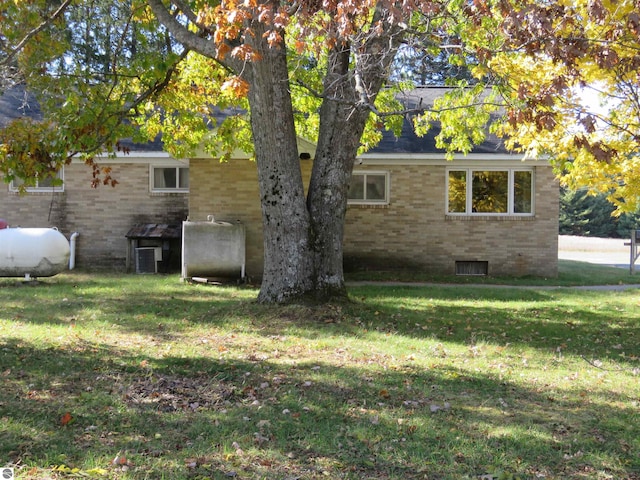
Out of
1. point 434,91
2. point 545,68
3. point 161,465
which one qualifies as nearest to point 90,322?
point 161,465

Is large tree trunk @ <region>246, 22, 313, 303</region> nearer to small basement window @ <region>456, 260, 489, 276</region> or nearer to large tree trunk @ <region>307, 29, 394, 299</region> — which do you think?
large tree trunk @ <region>307, 29, 394, 299</region>

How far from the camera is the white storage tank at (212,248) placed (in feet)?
44.7

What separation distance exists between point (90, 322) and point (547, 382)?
6166mm

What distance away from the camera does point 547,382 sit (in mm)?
6293

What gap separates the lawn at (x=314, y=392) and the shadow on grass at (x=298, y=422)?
0.02 metres

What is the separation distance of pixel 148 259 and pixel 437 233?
7.54 metres

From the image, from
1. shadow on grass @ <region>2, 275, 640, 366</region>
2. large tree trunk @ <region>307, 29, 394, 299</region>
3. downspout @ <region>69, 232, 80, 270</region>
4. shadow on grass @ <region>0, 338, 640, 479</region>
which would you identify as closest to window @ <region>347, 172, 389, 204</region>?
shadow on grass @ <region>2, 275, 640, 366</region>

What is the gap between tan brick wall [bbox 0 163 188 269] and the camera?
17.2 meters

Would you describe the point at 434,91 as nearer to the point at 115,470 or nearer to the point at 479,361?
the point at 479,361

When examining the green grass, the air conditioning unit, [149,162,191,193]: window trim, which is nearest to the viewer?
the green grass

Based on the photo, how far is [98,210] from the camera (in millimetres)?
17234

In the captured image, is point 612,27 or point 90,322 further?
point 90,322

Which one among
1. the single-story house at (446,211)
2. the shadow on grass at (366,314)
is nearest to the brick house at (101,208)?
the single-story house at (446,211)

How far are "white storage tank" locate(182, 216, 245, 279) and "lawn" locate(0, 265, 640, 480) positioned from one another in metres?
3.08
